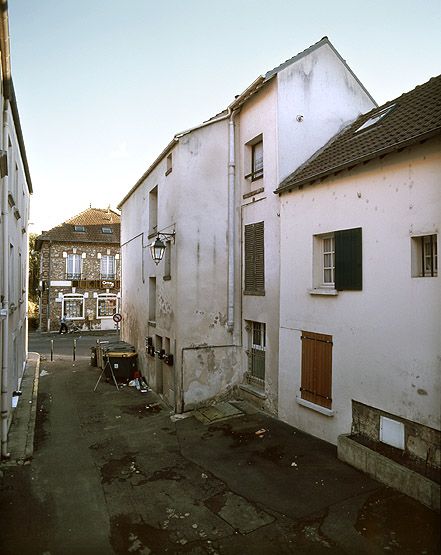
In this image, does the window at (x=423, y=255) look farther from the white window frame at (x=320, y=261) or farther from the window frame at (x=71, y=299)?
the window frame at (x=71, y=299)

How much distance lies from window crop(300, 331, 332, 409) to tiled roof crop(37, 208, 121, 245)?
27.2 m

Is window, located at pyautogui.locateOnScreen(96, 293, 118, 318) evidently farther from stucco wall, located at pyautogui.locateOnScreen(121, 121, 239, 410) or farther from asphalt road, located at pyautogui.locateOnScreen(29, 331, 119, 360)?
stucco wall, located at pyautogui.locateOnScreen(121, 121, 239, 410)

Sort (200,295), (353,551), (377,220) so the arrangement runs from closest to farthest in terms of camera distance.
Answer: (353,551)
(377,220)
(200,295)

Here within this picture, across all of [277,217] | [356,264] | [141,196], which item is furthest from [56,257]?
[356,264]

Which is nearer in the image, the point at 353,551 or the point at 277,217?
the point at 353,551

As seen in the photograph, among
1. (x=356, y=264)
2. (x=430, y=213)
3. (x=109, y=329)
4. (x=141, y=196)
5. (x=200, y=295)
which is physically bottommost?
(x=109, y=329)

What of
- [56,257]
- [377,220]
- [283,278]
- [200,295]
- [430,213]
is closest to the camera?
[430,213]

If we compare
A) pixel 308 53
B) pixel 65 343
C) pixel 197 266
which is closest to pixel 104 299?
pixel 65 343

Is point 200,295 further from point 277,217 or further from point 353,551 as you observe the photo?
point 353,551

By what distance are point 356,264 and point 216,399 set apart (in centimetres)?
594

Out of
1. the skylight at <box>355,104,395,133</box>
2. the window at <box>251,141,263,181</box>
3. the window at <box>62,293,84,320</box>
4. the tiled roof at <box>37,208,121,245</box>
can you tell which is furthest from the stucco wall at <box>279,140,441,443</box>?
the tiled roof at <box>37,208,121,245</box>

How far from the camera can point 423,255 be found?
6914 mm

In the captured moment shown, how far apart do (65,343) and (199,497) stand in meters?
22.4

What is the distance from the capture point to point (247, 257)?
38.1ft
